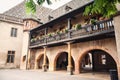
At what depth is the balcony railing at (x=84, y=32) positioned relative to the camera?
32.0 feet

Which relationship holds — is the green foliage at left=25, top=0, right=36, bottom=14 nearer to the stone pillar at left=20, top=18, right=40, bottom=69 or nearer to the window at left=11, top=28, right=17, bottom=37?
the stone pillar at left=20, top=18, right=40, bottom=69

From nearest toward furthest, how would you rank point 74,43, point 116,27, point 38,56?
1. point 116,27
2. point 74,43
3. point 38,56

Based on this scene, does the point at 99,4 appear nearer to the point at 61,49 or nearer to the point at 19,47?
the point at 61,49

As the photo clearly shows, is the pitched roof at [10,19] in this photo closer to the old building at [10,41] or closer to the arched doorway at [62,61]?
the old building at [10,41]

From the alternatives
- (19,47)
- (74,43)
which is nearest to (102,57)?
(74,43)

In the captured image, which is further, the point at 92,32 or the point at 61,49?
the point at 61,49

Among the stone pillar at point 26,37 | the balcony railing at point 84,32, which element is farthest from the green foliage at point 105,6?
the stone pillar at point 26,37

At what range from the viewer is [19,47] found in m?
23.2

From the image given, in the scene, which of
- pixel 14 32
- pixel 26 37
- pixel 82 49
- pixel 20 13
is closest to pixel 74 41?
pixel 82 49

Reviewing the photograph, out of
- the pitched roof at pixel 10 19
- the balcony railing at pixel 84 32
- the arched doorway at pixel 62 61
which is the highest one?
the pitched roof at pixel 10 19

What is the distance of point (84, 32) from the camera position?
11500 mm

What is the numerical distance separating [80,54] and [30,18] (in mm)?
12243

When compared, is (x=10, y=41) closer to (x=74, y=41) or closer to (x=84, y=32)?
(x=74, y=41)

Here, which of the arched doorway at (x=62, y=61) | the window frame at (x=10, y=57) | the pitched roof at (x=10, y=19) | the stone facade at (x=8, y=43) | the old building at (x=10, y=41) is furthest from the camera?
the pitched roof at (x=10, y=19)
